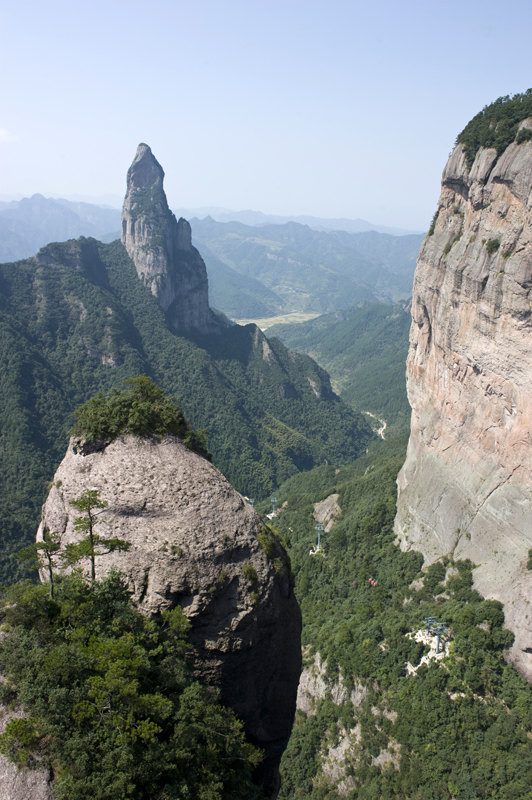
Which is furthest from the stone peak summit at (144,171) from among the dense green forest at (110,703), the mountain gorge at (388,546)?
the dense green forest at (110,703)

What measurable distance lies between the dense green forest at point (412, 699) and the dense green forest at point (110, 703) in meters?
13.6

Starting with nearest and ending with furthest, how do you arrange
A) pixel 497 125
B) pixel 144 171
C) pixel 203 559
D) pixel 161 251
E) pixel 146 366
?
pixel 203 559 < pixel 497 125 < pixel 146 366 < pixel 161 251 < pixel 144 171

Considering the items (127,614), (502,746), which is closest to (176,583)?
(127,614)

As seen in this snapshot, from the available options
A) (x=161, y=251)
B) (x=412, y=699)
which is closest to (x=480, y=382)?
(x=412, y=699)

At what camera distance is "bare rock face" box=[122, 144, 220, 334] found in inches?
5940

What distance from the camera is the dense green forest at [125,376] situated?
96.2 meters

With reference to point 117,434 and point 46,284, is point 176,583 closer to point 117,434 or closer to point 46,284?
A: point 117,434

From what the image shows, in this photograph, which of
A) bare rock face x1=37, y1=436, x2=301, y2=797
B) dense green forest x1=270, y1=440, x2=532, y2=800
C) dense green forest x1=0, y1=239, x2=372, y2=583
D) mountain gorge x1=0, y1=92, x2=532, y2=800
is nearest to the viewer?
bare rock face x1=37, y1=436, x2=301, y2=797

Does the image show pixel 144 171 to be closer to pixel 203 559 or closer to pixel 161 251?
pixel 161 251

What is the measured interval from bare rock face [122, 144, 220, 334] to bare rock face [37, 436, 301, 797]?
137 meters

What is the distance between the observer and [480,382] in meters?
42.2

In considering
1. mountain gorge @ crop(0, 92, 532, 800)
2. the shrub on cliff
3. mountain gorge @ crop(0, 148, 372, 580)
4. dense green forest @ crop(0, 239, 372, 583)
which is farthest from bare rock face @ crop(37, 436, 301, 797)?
dense green forest @ crop(0, 239, 372, 583)

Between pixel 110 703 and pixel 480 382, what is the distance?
3702cm

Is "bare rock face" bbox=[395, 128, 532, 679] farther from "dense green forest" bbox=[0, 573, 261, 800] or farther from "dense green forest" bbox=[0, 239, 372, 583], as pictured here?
"dense green forest" bbox=[0, 239, 372, 583]
